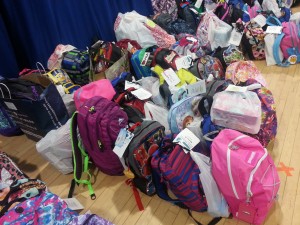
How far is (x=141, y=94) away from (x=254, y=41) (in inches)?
53.3

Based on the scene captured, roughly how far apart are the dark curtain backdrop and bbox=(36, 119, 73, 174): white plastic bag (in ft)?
2.60

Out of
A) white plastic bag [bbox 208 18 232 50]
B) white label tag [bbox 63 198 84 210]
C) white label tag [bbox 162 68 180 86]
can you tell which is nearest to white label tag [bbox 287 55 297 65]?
white plastic bag [bbox 208 18 232 50]

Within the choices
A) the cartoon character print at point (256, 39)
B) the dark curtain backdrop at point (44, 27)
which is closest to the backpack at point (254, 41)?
the cartoon character print at point (256, 39)

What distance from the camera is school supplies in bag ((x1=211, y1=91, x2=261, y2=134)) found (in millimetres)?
1487

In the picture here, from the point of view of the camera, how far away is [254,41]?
257 centimetres

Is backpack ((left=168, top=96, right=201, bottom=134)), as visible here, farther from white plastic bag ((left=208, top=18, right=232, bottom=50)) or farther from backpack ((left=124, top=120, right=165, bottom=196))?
white plastic bag ((left=208, top=18, right=232, bottom=50))

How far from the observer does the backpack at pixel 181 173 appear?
1.36 metres

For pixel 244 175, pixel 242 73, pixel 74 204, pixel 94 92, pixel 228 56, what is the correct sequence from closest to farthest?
pixel 244 175 → pixel 74 204 → pixel 94 92 → pixel 242 73 → pixel 228 56

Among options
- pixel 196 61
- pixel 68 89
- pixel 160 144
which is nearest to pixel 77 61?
pixel 68 89

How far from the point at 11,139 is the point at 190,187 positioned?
1.47 m

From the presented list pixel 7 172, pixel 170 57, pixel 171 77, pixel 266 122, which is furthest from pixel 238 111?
pixel 7 172

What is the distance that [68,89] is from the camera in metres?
2.10

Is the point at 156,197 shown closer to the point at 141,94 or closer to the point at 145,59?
the point at 141,94

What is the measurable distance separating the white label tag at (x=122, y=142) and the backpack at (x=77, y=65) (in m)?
0.95
